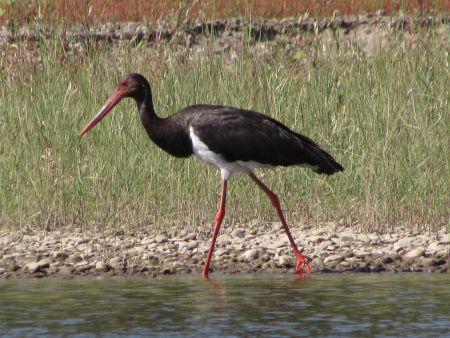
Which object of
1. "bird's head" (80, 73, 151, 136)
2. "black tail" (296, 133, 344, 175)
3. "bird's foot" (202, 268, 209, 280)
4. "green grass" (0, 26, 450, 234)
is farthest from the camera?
"green grass" (0, 26, 450, 234)

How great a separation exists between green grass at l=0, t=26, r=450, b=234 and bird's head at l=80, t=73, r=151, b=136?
480 mm


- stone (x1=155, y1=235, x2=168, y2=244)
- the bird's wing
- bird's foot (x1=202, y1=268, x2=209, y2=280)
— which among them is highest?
the bird's wing

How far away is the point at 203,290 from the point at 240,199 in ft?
6.15

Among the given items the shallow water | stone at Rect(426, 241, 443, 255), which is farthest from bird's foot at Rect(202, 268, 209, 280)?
stone at Rect(426, 241, 443, 255)

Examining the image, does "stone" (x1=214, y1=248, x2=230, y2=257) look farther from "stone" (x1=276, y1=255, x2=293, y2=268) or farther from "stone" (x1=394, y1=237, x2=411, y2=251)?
"stone" (x1=394, y1=237, x2=411, y2=251)

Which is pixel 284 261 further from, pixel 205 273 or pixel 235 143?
pixel 235 143

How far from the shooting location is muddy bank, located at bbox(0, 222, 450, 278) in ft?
26.0

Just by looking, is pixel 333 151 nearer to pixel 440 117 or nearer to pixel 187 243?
pixel 440 117

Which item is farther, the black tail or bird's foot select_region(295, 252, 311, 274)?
the black tail

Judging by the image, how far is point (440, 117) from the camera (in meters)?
9.04

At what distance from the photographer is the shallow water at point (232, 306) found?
608 centimetres

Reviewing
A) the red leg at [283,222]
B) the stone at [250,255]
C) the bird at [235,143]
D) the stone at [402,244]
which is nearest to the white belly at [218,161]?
the bird at [235,143]

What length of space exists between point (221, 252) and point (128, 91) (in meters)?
1.27

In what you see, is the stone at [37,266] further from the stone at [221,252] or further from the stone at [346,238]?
the stone at [346,238]
